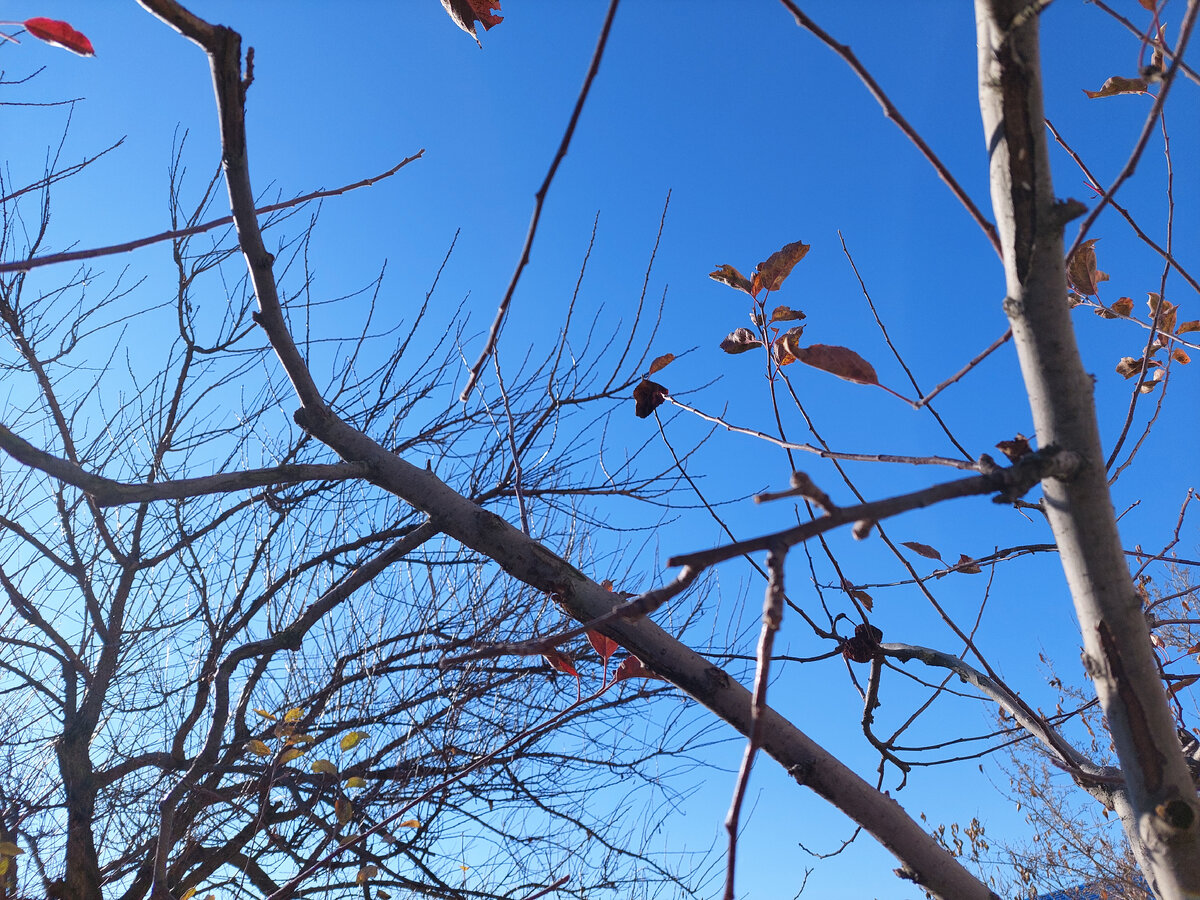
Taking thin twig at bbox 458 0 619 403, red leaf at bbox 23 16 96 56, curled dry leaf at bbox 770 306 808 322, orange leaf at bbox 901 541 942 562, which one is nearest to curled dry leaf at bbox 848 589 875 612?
orange leaf at bbox 901 541 942 562

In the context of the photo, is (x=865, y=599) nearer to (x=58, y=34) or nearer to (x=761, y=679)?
(x=761, y=679)

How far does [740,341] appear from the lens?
96 cm

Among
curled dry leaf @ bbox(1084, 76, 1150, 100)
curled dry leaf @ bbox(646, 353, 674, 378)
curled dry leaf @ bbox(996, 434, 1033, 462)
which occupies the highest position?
curled dry leaf @ bbox(1084, 76, 1150, 100)

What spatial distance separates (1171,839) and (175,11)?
3.32 ft

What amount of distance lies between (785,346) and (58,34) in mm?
874

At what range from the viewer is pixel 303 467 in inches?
36.5

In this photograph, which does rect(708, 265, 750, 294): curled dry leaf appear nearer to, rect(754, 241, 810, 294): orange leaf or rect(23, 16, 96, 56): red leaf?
rect(754, 241, 810, 294): orange leaf

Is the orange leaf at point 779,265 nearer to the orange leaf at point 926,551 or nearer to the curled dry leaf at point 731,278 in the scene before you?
the curled dry leaf at point 731,278

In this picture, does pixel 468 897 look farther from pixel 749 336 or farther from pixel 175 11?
pixel 175 11

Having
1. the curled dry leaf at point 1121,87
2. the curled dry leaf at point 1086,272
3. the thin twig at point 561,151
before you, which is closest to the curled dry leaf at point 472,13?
the thin twig at point 561,151

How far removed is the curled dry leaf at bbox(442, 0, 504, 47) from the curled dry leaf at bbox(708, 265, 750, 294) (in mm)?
402

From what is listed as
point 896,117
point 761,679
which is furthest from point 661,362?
point 761,679

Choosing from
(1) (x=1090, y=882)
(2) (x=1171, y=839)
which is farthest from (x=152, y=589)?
(1) (x=1090, y=882)

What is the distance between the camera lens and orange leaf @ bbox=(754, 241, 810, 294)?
916mm
